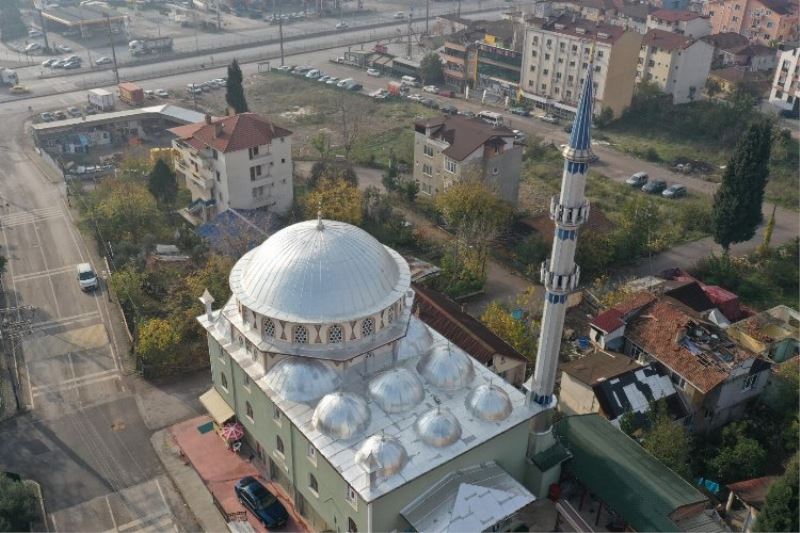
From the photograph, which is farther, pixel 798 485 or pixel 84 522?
pixel 84 522

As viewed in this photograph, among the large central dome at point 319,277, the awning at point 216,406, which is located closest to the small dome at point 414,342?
the large central dome at point 319,277

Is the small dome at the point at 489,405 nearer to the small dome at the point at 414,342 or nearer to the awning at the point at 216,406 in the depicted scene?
the small dome at the point at 414,342

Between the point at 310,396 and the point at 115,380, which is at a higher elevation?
the point at 310,396

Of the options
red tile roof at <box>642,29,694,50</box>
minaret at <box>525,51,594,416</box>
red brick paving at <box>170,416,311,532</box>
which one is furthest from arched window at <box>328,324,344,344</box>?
red tile roof at <box>642,29,694,50</box>

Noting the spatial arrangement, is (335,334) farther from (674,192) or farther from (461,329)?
(674,192)

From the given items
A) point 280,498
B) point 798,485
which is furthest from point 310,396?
point 798,485

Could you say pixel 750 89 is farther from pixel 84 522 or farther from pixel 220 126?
pixel 84 522

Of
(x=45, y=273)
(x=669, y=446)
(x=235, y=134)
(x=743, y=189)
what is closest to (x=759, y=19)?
(x=743, y=189)
